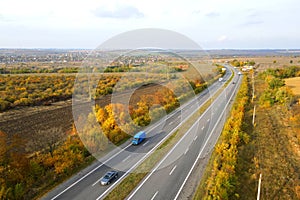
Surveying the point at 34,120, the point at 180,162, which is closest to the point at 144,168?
the point at 180,162

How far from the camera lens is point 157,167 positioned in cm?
2022

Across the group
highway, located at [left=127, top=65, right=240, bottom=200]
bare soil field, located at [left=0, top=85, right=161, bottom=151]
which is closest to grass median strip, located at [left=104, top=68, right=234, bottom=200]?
highway, located at [left=127, top=65, right=240, bottom=200]

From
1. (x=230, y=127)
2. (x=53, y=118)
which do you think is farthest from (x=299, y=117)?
(x=53, y=118)

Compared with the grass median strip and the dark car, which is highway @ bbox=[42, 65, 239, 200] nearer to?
the dark car

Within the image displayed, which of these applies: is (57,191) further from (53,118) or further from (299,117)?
(299,117)

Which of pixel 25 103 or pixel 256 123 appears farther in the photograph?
pixel 25 103

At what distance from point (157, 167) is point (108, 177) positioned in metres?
4.63

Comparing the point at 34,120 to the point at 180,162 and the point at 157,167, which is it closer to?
the point at 157,167

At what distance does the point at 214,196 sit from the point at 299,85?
59.7 meters

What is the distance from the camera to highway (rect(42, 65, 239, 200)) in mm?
16672

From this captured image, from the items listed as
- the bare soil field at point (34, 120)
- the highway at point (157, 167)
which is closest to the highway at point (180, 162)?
the highway at point (157, 167)

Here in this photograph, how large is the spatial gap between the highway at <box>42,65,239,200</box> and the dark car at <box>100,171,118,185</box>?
1.18 ft

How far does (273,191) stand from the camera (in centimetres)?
1670

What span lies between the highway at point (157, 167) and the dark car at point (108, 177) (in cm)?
36
